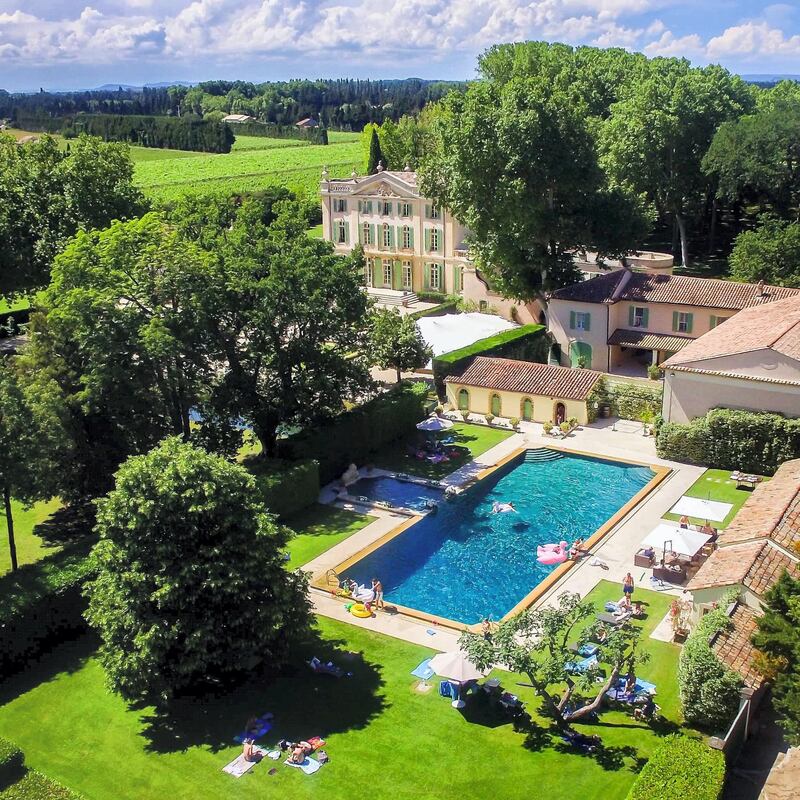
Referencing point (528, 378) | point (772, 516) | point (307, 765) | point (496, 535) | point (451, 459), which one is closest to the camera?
point (307, 765)

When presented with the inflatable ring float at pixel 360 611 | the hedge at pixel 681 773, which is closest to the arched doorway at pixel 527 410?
the inflatable ring float at pixel 360 611

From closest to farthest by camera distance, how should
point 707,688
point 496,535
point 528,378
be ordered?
point 707,688 → point 496,535 → point 528,378

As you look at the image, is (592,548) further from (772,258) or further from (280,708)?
(772,258)

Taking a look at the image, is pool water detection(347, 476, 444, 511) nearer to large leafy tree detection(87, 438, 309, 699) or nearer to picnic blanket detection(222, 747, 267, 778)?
large leafy tree detection(87, 438, 309, 699)

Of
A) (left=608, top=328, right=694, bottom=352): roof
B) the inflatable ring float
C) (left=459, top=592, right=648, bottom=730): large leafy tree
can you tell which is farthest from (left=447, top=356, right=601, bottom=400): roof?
(left=459, top=592, right=648, bottom=730): large leafy tree

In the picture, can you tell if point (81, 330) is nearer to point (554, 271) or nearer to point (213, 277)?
point (213, 277)

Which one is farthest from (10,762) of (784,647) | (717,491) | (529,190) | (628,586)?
(529,190)

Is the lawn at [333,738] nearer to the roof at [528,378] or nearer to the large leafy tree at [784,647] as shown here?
the large leafy tree at [784,647]
